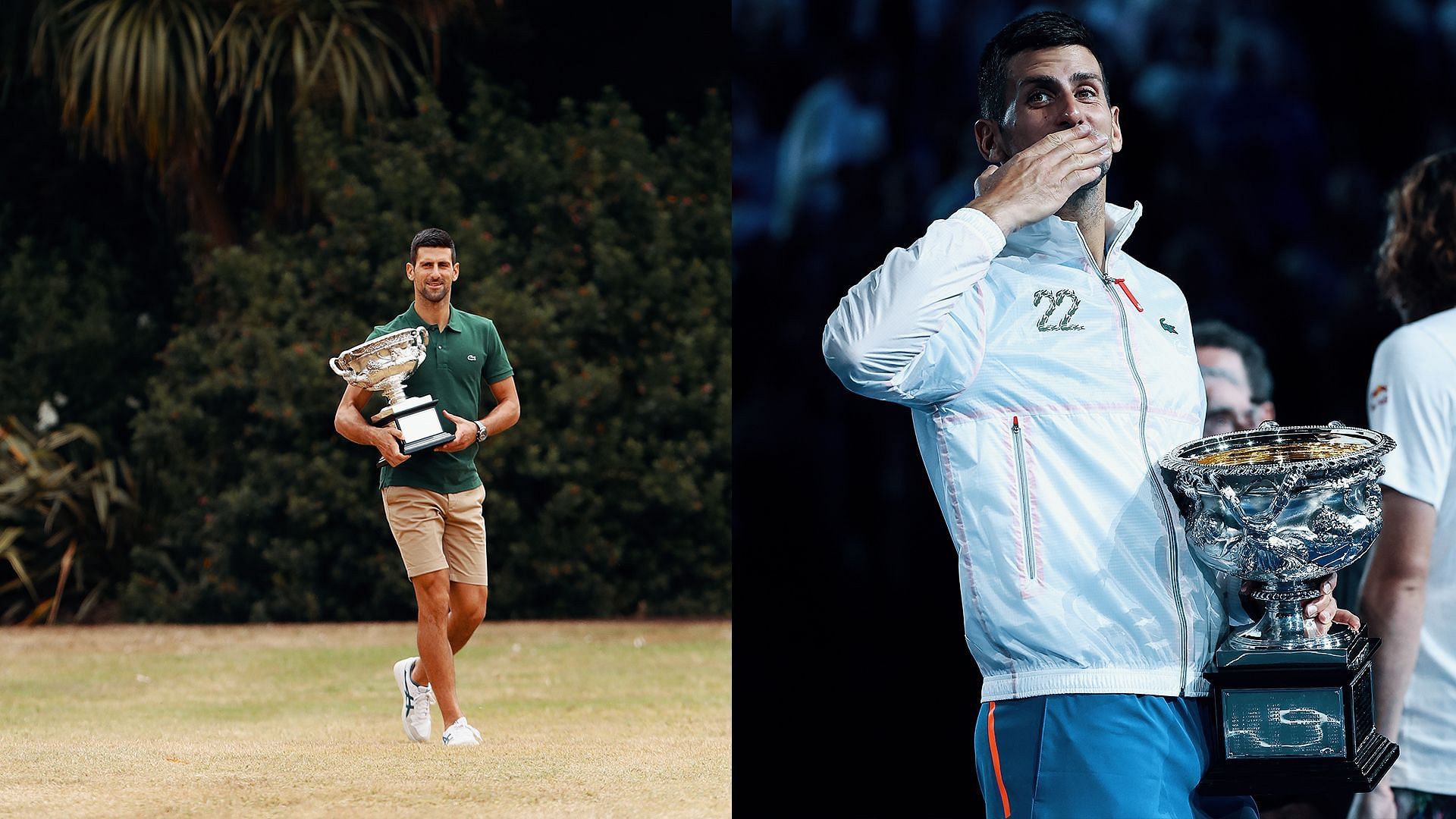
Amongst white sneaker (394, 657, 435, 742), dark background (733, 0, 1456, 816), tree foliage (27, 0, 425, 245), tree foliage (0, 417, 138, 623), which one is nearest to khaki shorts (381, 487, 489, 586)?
white sneaker (394, 657, 435, 742)

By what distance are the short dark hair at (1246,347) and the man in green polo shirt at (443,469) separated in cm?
209

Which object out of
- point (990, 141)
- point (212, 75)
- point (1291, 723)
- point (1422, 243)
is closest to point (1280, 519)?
point (1291, 723)

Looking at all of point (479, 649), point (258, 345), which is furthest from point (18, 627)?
point (479, 649)

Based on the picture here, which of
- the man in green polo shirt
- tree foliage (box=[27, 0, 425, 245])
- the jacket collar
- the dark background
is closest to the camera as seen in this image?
the jacket collar

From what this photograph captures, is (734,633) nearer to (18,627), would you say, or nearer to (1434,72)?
(1434,72)

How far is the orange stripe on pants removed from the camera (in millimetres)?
2740

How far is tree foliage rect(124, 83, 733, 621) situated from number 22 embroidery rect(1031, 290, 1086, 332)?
699 centimetres

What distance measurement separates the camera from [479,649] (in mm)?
8688

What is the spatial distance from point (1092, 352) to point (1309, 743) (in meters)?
0.78

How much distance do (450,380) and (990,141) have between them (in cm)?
233

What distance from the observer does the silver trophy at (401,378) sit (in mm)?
4758

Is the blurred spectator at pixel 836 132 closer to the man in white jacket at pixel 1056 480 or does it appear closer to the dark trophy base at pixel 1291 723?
the man in white jacket at pixel 1056 480

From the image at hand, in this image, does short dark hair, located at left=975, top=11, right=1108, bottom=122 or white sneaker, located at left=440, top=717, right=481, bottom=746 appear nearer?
short dark hair, located at left=975, top=11, right=1108, bottom=122

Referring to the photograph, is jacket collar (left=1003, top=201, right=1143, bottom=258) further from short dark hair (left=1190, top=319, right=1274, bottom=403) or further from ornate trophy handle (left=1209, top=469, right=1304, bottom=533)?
short dark hair (left=1190, top=319, right=1274, bottom=403)
